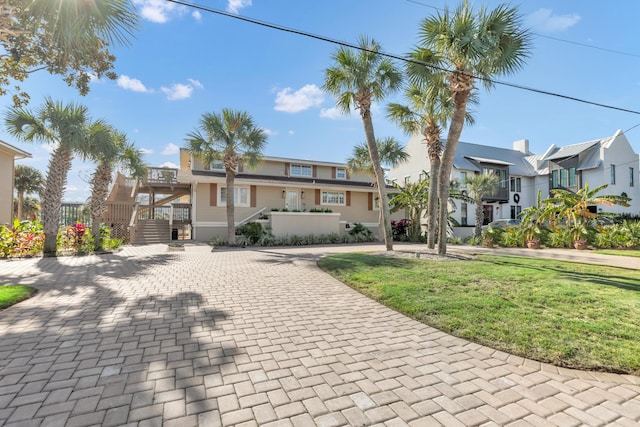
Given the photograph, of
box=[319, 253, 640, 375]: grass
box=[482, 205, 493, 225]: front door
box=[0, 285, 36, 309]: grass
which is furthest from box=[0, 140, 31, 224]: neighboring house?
box=[482, 205, 493, 225]: front door

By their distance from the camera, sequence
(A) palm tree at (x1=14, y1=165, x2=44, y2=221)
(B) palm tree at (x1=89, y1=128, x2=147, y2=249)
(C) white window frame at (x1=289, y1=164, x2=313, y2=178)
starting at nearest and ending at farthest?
(B) palm tree at (x1=89, y1=128, x2=147, y2=249), (C) white window frame at (x1=289, y1=164, x2=313, y2=178), (A) palm tree at (x1=14, y1=165, x2=44, y2=221)

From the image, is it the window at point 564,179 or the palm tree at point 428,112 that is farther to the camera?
the window at point 564,179

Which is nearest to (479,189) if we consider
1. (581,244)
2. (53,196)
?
(581,244)

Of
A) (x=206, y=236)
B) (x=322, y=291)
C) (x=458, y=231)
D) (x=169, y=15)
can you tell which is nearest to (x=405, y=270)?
(x=322, y=291)

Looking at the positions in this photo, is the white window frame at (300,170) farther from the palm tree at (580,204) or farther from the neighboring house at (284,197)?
the palm tree at (580,204)

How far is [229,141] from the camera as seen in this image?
16203 millimetres

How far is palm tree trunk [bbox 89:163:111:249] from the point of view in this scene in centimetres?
1414

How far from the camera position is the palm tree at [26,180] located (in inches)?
1144

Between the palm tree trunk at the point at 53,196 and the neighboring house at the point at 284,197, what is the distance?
5954 mm

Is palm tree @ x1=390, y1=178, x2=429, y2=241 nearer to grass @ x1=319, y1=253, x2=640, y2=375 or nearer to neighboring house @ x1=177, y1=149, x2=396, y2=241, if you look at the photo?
neighboring house @ x1=177, y1=149, x2=396, y2=241

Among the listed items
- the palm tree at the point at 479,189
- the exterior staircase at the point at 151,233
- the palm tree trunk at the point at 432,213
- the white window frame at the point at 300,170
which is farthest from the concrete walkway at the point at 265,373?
the palm tree at the point at 479,189

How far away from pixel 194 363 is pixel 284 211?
55.5 feet

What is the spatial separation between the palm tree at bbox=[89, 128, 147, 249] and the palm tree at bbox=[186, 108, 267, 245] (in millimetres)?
3390

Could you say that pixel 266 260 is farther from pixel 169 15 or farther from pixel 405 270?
pixel 169 15
